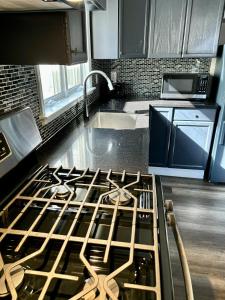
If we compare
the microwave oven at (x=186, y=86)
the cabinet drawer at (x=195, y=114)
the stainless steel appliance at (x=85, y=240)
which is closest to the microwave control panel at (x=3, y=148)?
the stainless steel appliance at (x=85, y=240)

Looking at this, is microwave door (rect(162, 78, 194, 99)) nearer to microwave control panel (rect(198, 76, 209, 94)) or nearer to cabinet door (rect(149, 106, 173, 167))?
microwave control panel (rect(198, 76, 209, 94))

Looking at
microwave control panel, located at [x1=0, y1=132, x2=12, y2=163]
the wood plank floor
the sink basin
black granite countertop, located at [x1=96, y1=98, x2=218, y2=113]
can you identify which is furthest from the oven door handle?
black granite countertop, located at [x1=96, y1=98, x2=218, y2=113]

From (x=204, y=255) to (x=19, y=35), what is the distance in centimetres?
199

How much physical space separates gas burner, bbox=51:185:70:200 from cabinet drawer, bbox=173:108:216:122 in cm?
212

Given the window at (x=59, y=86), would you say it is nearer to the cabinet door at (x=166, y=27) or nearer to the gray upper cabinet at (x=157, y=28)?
the gray upper cabinet at (x=157, y=28)

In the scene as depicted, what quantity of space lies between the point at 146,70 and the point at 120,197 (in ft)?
9.01

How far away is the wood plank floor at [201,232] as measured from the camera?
166 centimetres

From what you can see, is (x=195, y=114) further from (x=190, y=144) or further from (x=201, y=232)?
(x=201, y=232)

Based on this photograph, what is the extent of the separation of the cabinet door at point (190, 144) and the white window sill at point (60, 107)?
1.24 m

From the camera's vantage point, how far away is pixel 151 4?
2.59m

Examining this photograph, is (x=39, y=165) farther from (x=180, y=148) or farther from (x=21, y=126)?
(x=180, y=148)

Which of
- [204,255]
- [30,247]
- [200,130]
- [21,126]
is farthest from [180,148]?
[30,247]

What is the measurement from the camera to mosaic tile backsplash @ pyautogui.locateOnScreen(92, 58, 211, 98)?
3.20m

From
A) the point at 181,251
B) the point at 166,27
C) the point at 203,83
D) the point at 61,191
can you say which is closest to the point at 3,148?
the point at 61,191
